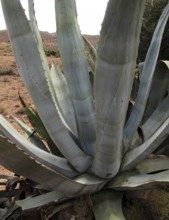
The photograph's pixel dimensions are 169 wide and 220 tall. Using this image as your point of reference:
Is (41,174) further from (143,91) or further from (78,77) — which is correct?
(143,91)

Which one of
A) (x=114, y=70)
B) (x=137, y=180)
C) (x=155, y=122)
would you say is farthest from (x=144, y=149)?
(x=114, y=70)

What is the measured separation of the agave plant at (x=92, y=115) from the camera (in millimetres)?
1791

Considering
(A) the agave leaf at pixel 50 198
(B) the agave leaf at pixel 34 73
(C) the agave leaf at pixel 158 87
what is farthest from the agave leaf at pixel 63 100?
(C) the agave leaf at pixel 158 87

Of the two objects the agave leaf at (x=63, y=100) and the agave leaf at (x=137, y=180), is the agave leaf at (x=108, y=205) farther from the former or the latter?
the agave leaf at (x=63, y=100)

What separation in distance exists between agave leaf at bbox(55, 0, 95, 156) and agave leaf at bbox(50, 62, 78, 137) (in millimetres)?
77

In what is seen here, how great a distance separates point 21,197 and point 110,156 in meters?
0.81

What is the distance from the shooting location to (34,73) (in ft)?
7.03

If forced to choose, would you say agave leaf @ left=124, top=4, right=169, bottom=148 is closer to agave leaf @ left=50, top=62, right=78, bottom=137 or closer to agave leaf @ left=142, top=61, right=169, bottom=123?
agave leaf @ left=142, top=61, right=169, bottom=123

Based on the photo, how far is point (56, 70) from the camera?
3.08m

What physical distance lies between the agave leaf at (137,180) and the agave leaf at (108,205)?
0.06 metres

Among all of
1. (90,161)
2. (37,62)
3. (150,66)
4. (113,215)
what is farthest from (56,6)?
(113,215)

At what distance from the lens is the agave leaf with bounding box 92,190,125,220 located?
7.40 ft

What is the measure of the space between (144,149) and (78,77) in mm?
581

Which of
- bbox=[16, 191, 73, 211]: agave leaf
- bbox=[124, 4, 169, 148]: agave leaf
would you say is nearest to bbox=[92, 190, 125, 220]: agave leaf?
bbox=[16, 191, 73, 211]: agave leaf
